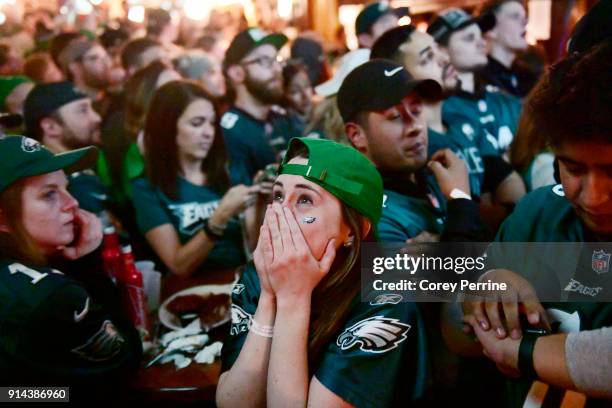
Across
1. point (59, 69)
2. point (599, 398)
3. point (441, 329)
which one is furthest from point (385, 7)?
point (599, 398)

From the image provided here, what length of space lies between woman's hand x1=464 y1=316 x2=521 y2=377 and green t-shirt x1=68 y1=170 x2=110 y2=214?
1.97 m

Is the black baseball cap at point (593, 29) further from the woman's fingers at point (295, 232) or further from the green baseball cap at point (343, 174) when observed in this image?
the woman's fingers at point (295, 232)

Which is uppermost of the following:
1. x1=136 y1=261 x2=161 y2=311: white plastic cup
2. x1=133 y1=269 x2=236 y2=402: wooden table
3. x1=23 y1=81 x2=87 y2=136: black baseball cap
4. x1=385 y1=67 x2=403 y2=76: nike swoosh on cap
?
x1=385 y1=67 x2=403 y2=76: nike swoosh on cap

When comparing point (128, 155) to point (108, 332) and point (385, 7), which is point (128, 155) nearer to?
point (108, 332)

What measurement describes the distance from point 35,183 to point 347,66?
191 centimetres

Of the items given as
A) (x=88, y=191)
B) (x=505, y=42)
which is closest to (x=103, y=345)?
(x=88, y=191)

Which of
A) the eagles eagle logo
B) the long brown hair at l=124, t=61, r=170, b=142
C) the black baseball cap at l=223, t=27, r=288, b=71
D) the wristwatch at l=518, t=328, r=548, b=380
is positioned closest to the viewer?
the wristwatch at l=518, t=328, r=548, b=380

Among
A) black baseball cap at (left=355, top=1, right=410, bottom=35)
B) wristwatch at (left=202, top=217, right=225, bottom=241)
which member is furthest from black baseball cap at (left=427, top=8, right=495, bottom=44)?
wristwatch at (left=202, top=217, right=225, bottom=241)

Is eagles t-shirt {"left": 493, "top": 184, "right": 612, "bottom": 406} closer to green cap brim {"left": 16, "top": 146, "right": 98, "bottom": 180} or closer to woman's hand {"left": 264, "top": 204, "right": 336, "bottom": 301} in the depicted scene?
woman's hand {"left": 264, "top": 204, "right": 336, "bottom": 301}

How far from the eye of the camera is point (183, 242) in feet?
8.89

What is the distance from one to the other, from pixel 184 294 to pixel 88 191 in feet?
2.86

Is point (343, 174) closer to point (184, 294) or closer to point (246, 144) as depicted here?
point (184, 294)

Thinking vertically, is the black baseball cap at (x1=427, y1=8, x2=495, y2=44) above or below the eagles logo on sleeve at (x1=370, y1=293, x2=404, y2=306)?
above

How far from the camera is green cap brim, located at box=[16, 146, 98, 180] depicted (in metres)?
1.58
